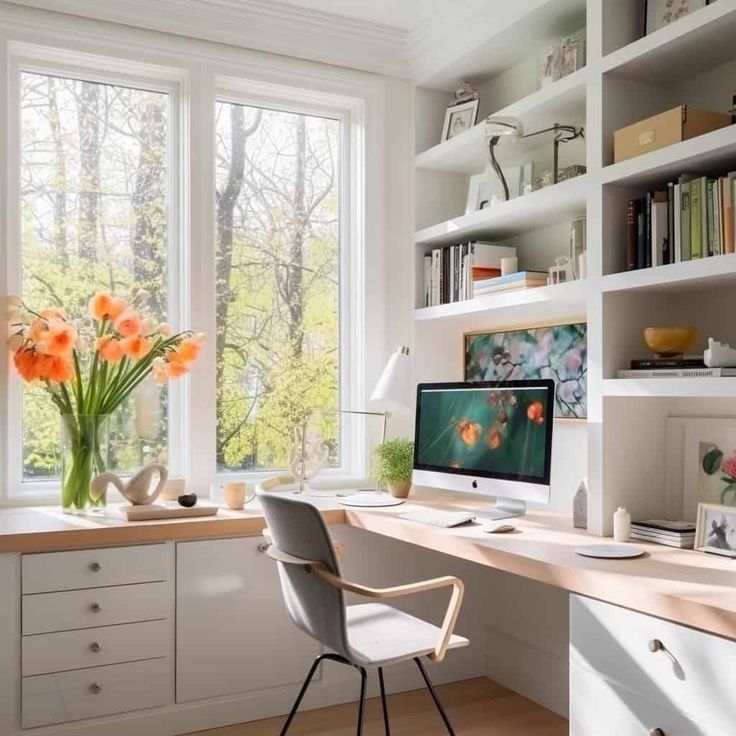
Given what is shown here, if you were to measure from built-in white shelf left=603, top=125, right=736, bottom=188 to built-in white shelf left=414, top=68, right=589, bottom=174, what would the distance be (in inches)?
14.8

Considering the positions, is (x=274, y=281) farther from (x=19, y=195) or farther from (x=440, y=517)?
(x=440, y=517)

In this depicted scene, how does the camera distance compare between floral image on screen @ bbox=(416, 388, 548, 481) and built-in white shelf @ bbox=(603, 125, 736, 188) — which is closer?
built-in white shelf @ bbox=(603, 125, 736, 188)

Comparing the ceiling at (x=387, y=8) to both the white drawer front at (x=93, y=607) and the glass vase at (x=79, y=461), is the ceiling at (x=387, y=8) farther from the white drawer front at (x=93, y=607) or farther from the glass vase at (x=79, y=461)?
the white drawer front at (x=93, y=607)

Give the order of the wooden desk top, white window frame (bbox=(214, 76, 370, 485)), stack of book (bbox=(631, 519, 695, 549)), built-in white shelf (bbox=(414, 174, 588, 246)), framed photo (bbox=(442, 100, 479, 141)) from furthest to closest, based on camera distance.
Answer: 1. white window frame (bbox=(214, 76, 370, 485))
2. framed photo (bbox=(442, 100, 479, 141))
3. built-in white shelf (bbox=(414, 174, 588, 246))
4. stack of book (bbox=(631, 519, 695, 549))
5. the wooden desk top

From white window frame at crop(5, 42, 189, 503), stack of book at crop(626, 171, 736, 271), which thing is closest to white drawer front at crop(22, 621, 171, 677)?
white window frame at crop(5, 42, 189, 503)


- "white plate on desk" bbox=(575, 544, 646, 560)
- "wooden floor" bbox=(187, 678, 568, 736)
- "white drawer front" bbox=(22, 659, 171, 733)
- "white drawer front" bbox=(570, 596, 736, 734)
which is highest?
"white plate on desk" bbox=(575, 544, 646, 560)

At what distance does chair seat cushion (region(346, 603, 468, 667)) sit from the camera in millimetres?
2201

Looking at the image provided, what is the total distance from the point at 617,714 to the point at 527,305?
149 cm

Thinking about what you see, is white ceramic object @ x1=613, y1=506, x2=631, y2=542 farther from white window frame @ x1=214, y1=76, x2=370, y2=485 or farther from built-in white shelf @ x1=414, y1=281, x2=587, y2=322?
white window frame @ x1=214, y1=76, x2=370, y2=485

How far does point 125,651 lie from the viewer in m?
2.75

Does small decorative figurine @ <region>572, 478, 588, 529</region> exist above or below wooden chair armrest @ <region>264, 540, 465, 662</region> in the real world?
above

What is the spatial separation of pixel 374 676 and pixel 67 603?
1.18m

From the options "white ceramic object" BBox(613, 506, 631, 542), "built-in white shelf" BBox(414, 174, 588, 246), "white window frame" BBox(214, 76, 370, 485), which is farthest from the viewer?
"white window frame" BBox(214, 76, 370, 485)

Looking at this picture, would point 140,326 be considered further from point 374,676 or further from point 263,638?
point 374,676
